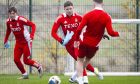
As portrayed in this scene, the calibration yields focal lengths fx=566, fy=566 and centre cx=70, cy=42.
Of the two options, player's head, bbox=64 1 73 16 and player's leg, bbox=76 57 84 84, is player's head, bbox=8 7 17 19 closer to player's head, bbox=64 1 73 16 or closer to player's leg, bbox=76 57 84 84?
player's head, bbox=64 1 73 16

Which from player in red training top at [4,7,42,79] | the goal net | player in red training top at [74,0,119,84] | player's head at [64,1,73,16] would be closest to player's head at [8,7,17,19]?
player in red training top at [4,7,42,79]

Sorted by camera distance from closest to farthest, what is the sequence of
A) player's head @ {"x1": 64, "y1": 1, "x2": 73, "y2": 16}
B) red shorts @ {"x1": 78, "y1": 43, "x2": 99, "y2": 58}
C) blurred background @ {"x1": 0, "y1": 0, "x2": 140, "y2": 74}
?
red shorts @ {"x1": 78, "y1": 43, "x2": 99, "y2": 58}, player's head @ {"x1": 64, "y1": 1, "x2": 73, "y2": 16}, blurred background @ {"x1": 0, "y1": 0, "x2": 140, "y2": 74}

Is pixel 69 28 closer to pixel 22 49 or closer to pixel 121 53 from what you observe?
pixel 22 49

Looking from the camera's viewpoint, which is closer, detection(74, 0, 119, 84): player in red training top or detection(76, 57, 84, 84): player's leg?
detection(74, 0, 119, 84): player in red training top

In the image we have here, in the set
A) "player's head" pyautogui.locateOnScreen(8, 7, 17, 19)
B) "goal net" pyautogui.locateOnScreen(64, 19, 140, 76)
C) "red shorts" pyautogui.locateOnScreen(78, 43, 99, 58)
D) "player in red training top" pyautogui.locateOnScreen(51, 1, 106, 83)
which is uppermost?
"player's head" pyautogui.locateOnScreen(8, 7, 17, 19)

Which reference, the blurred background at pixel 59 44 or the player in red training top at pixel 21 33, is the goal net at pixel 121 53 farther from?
the player in red training top at pixel 21 33

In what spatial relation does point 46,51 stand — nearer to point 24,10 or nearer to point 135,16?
point 24,10

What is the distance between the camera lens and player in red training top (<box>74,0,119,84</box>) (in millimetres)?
11391

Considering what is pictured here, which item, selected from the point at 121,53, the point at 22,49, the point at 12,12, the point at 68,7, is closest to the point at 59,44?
the point at 121,53

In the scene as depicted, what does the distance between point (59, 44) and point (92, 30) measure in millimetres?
8056

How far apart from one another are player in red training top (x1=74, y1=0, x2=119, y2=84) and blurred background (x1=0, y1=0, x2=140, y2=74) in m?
7.28

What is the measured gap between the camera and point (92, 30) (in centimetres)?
1155

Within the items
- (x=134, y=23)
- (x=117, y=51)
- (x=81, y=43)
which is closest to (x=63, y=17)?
(x=81, y=43)

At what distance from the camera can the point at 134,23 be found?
59.3ft
